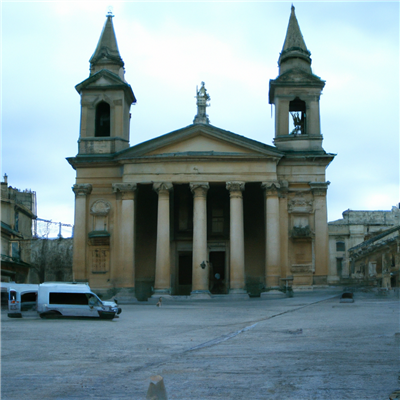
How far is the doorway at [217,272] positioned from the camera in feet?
124

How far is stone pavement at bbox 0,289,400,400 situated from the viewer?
7664 mm

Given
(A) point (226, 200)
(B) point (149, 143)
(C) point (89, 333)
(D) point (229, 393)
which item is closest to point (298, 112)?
(A) point (226, 200)

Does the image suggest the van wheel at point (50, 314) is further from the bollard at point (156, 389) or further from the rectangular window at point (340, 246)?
the rectangular window at point (340, 246)

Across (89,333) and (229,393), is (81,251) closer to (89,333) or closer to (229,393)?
(89,333)

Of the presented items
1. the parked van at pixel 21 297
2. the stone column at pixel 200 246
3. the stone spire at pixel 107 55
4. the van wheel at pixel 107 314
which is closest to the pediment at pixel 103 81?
the stone spire at pixel 107 55

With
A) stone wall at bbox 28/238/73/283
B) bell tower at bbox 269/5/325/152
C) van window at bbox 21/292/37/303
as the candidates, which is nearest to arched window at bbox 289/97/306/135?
bell tower at bbox 269/5/325/152

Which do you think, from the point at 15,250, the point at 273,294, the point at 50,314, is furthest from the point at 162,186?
the point at 15,250

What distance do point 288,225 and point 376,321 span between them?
60.4 ft

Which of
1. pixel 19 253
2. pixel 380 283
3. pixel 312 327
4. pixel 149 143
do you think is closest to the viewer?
pixel 312 327

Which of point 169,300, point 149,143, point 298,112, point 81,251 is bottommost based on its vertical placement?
point 169,300

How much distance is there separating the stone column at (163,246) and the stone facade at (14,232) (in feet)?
37.4

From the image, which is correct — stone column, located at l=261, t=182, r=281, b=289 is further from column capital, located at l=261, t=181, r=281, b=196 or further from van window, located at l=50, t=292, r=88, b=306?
van window, located at l=50, t=292, r=88, b=306

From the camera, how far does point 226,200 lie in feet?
126

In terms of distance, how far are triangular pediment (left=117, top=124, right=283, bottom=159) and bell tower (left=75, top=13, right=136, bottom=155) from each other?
2.26 metres
